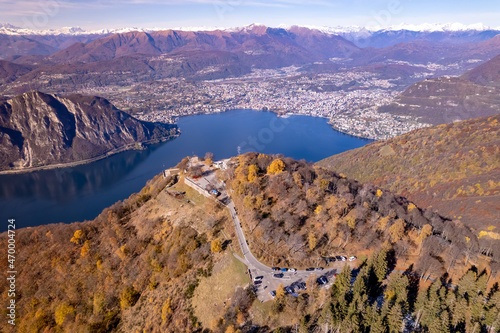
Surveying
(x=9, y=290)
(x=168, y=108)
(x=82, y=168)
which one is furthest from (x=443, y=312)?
(x=168, y=108)

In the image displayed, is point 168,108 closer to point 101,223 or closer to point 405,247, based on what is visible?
point 101,223

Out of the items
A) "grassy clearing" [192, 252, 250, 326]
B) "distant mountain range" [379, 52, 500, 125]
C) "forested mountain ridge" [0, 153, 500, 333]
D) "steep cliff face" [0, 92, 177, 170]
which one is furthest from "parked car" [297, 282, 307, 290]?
"distant mountain range" [379, 52, 500, 125]

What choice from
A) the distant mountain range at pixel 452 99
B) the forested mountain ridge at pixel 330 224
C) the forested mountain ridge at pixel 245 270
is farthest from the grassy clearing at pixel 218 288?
the distant mountain range at pixel 452 99

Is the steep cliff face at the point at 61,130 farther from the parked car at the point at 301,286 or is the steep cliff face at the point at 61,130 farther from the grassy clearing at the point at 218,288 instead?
the parked car at the point at 301,286

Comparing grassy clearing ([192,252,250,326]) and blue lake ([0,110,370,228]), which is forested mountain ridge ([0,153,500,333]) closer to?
grassy clearing ([192,252,250,326])

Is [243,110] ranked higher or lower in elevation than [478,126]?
lower
